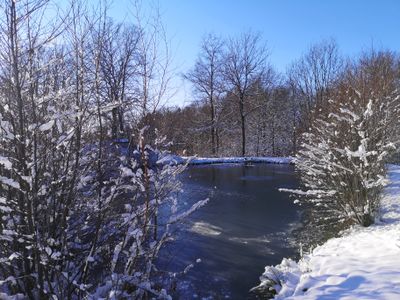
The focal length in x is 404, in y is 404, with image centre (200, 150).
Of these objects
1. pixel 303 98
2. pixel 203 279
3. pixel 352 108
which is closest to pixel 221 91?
pixel 303 98

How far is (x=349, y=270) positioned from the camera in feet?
15.7

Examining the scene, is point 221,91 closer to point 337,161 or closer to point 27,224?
point 337,161

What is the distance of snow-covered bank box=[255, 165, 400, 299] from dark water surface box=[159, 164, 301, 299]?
789mm

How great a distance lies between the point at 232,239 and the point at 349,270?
3696 millimetres

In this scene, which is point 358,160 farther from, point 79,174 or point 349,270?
point 79,174

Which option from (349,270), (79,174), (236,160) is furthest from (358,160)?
(236,160)

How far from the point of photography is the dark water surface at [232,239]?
600 cm

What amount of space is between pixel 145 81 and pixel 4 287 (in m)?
2.36

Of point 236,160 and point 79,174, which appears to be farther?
point 236,160

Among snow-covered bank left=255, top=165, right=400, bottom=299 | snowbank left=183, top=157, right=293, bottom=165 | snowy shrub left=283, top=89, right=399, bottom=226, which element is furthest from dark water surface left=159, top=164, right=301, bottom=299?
snowbank left=183, top=157, right=293, bottom=165

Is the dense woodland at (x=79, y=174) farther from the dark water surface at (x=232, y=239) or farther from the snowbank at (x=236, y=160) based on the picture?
the snowbank at (x=236, y=160)

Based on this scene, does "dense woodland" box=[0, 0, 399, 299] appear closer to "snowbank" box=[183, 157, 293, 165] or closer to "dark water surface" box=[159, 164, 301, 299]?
"dark water surface" box=[159, 164, 301, 299]

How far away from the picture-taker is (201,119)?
32719 millimetres

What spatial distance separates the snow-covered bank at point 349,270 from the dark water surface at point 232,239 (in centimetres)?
79
